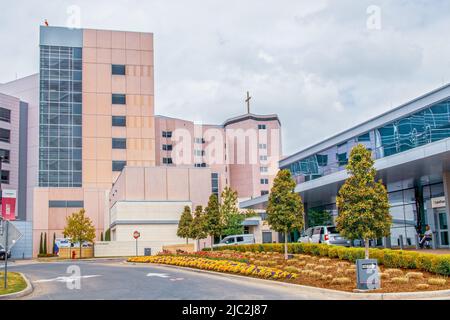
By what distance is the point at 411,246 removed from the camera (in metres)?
35.4

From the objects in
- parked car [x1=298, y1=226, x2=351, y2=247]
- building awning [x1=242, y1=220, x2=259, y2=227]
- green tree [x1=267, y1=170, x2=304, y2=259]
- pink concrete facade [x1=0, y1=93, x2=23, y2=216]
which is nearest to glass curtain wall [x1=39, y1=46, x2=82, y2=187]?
pink concrete facade [x1=0, y1=93, x2=23, y2=216]

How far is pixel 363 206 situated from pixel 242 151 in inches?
3756

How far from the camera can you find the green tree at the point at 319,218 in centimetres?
4766

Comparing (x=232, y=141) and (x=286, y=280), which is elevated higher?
(x=232, y=141)

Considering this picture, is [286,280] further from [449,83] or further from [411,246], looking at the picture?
[411,246]

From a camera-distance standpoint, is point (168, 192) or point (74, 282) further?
point (168, 192)

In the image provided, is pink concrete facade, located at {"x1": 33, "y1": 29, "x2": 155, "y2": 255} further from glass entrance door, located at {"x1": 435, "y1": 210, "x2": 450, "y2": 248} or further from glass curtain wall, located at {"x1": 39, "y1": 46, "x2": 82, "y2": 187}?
glass entrance door, located at {"x1": 435, "y1": 210, "x2": 450, "y2": 248}

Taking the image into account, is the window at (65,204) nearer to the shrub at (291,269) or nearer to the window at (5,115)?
the window at (5,115)

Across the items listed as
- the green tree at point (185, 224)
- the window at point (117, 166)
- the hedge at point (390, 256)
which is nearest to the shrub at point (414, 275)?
the hedge at point (390, 256)
